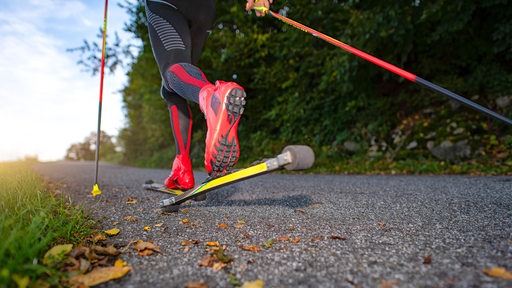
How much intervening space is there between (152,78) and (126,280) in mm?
9931

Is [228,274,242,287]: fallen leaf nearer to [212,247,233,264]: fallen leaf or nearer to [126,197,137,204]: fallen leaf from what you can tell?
[212,247,233,264]: fallen leaf

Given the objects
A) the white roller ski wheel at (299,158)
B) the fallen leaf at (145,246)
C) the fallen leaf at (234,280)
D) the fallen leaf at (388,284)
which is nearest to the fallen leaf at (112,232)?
the fallen leaf at (145,246)

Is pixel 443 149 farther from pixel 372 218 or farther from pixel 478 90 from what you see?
pixel 372 218

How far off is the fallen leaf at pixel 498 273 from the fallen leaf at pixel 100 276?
1272mm

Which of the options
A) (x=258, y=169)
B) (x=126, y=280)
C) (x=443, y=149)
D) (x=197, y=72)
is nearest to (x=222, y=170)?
(x=258, y=169)

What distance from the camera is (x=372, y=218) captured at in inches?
73.9

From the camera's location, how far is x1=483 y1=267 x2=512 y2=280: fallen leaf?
1013 mm

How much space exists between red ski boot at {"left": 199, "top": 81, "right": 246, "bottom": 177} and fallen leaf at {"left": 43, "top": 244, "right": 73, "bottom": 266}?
78cm

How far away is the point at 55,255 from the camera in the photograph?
114 cm

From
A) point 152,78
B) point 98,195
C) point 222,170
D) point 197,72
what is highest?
point 152,78

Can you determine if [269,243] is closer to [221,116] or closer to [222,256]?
[222,256]

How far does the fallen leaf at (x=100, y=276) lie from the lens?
1058 millimetres

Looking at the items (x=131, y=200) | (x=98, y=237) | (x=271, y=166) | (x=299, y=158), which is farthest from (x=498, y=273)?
(x=131, y=200)

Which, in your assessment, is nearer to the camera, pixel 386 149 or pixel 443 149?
pixel 443 149
